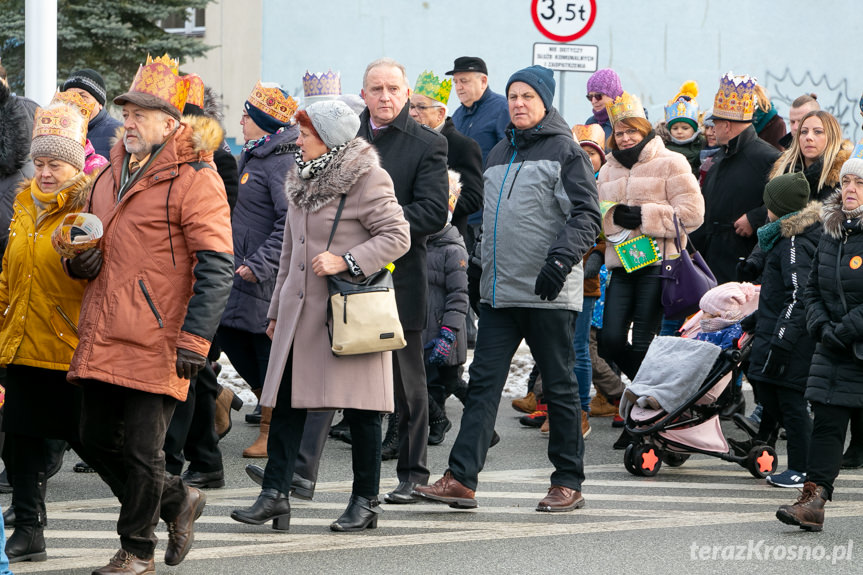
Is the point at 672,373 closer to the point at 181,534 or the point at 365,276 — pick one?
the point at 365,276

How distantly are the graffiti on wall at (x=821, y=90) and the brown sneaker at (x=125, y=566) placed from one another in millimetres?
21164

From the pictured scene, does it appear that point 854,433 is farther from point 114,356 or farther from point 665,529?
point 114,356

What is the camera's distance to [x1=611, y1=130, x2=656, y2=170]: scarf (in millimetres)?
9281

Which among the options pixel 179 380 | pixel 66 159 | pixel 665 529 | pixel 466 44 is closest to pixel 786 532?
pixel 665 529

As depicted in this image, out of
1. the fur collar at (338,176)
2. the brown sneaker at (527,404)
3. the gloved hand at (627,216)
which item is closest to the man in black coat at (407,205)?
the fur collar at (338,176)

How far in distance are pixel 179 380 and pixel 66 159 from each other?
1179mm

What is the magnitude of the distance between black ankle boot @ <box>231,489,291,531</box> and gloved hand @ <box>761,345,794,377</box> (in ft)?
9.66

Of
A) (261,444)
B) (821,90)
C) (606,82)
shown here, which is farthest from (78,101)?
(821,90)

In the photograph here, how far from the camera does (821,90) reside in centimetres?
2542

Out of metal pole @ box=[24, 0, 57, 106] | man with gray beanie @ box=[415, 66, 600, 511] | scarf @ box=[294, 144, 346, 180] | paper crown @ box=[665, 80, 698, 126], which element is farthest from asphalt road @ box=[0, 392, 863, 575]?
paper crown @ box=[665, 80, 698, 126]

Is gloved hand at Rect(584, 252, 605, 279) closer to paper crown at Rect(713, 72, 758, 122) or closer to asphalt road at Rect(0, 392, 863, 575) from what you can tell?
paper crown at Rect(713, 72, 758, 122)

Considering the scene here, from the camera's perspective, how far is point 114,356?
5.45 meters

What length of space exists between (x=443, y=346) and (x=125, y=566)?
11.4 ft

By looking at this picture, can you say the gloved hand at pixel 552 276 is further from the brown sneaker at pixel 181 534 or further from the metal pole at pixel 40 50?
the metal pole at pixel 40 50
